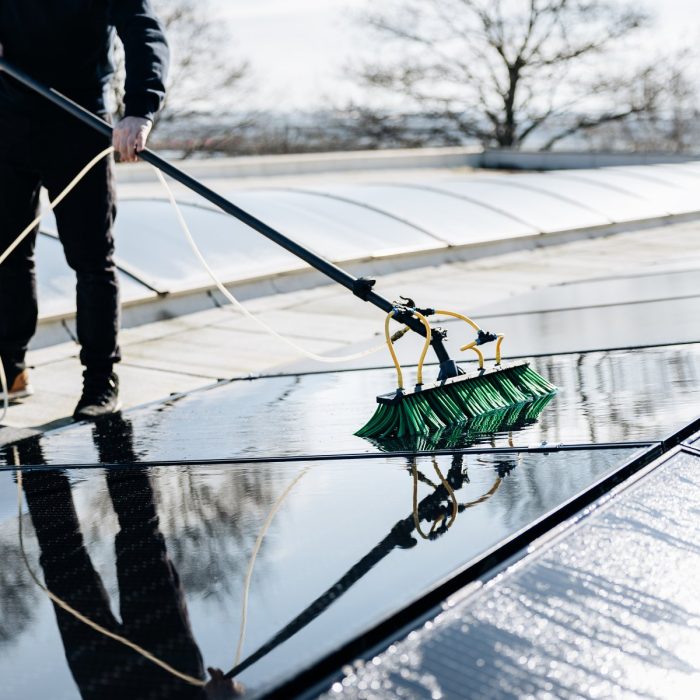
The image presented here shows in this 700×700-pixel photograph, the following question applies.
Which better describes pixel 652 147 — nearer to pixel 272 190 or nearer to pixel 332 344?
pixel 272 190

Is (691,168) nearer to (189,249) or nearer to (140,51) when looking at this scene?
(189,249)

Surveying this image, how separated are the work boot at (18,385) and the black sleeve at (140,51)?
1.24 m

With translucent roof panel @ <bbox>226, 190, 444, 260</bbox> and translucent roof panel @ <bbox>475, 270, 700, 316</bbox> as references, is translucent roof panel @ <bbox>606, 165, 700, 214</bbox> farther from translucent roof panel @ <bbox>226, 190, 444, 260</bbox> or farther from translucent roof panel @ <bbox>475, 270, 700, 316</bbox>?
translucent roof panel @ <bbox>475, 270, 700, 316</bbox>

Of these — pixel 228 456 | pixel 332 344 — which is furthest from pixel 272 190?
pixel 228 456

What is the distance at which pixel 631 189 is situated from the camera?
12.2 meters

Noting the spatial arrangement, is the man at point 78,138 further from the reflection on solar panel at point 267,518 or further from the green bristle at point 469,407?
the green bristle at point 469,407

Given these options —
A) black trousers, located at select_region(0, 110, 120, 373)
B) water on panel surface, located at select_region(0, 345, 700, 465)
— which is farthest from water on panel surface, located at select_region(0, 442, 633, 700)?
black trousers, located at select_region(0, 110, 120, 373)

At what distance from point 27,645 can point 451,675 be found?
590mm

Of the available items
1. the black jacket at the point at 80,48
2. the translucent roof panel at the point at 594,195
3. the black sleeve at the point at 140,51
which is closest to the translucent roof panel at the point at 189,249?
the black jacket at the point at 80,48

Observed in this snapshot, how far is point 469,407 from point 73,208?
69.4 inches

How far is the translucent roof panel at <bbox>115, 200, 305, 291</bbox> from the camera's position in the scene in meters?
6.64

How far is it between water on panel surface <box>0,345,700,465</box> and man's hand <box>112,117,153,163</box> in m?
0.77

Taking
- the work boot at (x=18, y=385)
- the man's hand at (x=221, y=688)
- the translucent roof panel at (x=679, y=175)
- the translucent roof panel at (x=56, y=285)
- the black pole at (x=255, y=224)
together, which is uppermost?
the black pole at (x=255, y=224)

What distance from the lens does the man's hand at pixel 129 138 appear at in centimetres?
320
